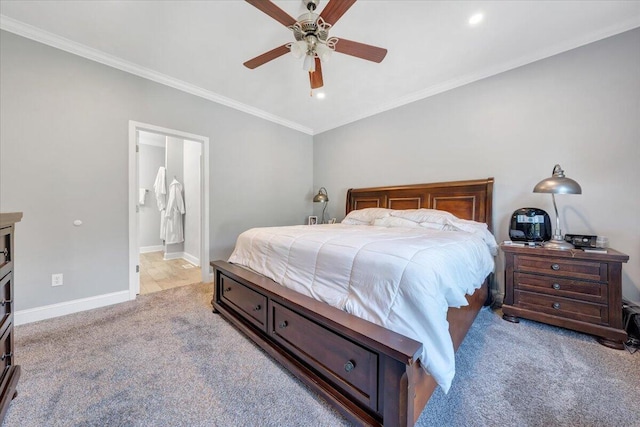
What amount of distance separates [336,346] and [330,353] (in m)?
0.08

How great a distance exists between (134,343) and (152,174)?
4.91 m

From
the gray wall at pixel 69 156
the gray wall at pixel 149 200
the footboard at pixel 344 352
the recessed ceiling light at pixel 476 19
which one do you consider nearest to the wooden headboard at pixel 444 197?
the footboard at pixel 344 352

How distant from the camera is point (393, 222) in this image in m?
2.91

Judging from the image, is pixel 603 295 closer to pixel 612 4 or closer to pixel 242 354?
pixel 612 4

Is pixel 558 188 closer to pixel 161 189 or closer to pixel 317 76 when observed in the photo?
pixel 317 76

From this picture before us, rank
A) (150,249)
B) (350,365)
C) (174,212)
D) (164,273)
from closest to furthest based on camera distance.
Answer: (350,365) < (164,273) < (174,212) < (150,249)

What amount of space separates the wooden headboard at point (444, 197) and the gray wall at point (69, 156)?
2.75 m

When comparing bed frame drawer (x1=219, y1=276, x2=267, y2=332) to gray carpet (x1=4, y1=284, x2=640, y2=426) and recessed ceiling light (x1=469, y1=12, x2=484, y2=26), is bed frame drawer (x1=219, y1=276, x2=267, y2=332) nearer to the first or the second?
gray carpet (x1=4, y1=284, x2=640, y2=426)

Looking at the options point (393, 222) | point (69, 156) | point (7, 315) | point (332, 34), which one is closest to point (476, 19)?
point (332, 34)

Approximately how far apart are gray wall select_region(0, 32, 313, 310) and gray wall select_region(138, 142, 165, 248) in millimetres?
3268

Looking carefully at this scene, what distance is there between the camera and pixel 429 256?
1.26m

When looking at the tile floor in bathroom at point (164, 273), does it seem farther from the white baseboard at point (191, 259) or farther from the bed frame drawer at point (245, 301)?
the bed frame drawer at point (245, 301)

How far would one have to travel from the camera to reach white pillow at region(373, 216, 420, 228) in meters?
2.80

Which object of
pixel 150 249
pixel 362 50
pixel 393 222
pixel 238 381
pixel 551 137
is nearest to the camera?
pixel 238 381
